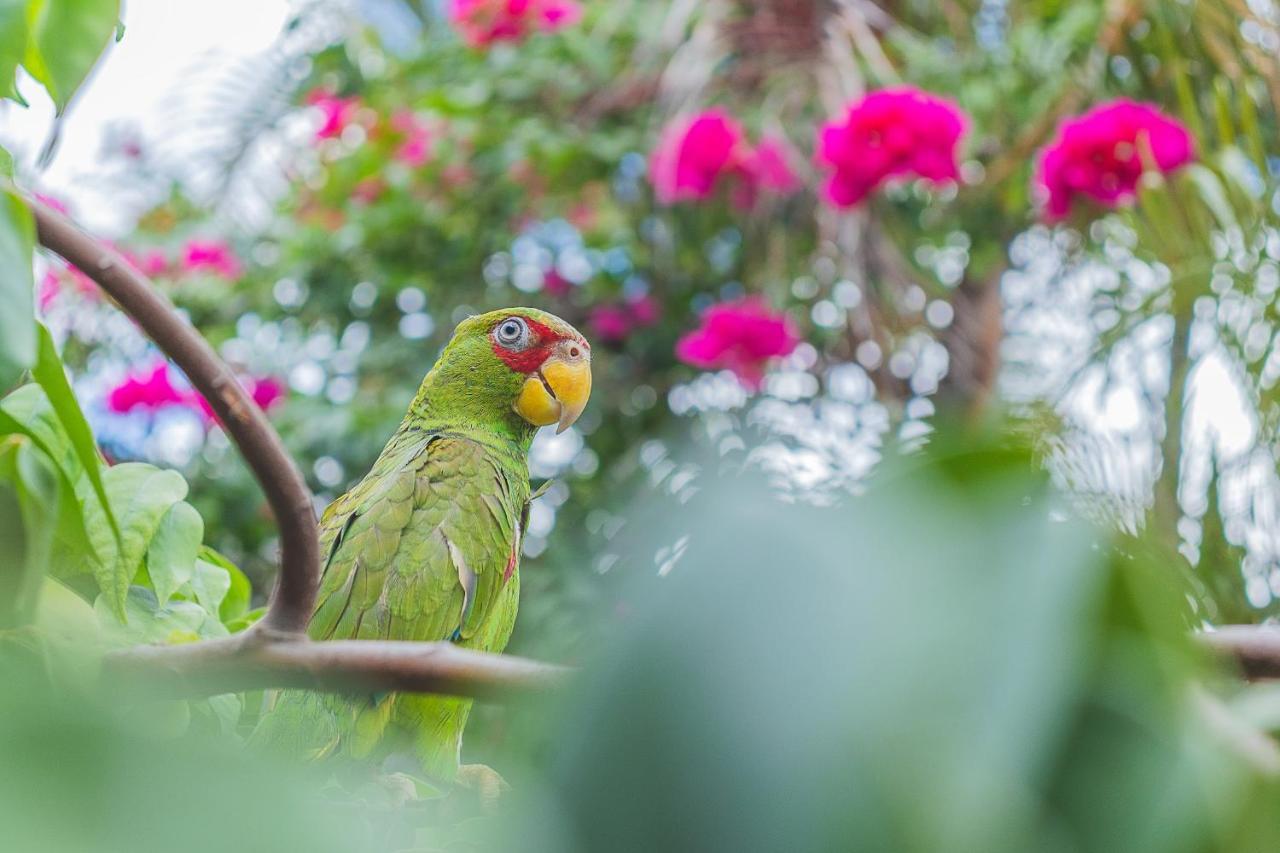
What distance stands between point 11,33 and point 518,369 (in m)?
0.42

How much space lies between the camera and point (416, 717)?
2.07 feet

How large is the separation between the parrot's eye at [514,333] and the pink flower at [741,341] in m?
0.87

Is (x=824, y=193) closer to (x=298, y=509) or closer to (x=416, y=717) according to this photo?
(x=416, y=717)

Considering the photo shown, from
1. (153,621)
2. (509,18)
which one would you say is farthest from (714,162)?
(153,621)

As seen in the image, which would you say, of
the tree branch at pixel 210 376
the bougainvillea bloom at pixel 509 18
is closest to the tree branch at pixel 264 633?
the tree branch at pixel 210 376

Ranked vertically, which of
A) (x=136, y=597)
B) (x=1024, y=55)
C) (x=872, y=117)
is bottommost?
(x=136, y=597)

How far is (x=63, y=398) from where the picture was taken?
29 cm

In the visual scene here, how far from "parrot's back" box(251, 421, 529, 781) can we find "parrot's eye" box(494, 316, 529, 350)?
0.07m

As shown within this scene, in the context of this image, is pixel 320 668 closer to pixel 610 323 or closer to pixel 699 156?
pixel 699 156

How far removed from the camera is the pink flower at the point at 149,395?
5.51ft

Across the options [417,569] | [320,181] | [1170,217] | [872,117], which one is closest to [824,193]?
[872,117]

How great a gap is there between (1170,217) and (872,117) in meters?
0.40

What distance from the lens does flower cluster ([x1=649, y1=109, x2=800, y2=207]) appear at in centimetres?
162

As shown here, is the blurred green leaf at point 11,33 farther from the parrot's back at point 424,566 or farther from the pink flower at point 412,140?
the pink flower at point 412,140
